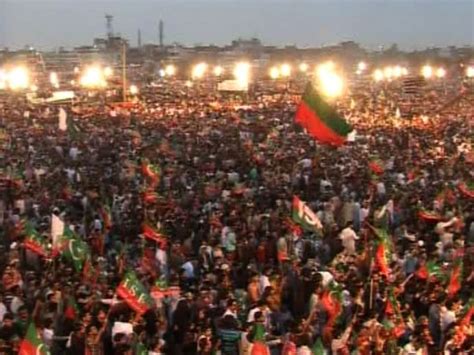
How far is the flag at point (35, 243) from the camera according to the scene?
11695 mm

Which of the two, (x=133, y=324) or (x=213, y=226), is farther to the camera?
(x=213, y=226)

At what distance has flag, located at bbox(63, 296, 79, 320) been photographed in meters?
9.28

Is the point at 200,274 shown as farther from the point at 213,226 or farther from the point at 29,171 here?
the point at 29,171

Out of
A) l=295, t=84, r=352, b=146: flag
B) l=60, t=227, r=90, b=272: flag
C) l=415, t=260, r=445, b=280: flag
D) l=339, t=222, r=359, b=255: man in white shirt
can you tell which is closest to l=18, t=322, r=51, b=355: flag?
l=60, t=227, r=90, b=272: flag

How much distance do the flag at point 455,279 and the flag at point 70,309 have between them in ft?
14.1

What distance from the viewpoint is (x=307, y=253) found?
41.9ft

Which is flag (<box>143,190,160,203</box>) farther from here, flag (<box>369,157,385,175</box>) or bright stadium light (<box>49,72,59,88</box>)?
bright stadium light (<box>49,72,59,88</box>)

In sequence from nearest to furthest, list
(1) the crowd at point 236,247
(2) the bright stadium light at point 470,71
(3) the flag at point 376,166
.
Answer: (1) the crowd at point 236,247 → (3) the flag at point 376,166 → (2) the bright stadium light at point 470,71

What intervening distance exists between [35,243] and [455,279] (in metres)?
5.20

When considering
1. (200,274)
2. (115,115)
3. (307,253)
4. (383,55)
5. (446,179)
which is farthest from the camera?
(383,55)

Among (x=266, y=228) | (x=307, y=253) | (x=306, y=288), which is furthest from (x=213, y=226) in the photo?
(x=306, y=288)

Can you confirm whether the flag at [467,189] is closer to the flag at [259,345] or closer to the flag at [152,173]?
the flag at [152,173]

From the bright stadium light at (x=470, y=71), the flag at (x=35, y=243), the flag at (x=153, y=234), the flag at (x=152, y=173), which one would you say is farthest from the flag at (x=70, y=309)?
the bright stadium light at (x=470, y=71)

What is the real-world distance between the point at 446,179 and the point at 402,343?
32.7 ft
